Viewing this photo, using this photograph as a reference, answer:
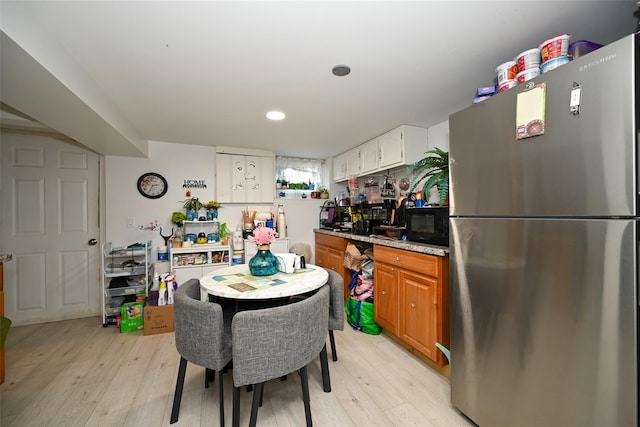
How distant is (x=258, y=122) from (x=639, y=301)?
2839 mm

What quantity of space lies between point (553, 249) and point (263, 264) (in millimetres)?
1609

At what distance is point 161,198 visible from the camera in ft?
11.4

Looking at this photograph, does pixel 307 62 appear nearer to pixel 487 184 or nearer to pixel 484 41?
pixel 484 41

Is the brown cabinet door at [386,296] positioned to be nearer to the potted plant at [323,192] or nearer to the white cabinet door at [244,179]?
the potted plant at [323,192]

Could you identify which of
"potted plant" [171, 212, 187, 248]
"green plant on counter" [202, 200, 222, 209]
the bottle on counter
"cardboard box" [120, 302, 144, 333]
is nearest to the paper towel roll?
"potted plant" [171, 212, 187, 248]

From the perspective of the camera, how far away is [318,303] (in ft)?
4.61

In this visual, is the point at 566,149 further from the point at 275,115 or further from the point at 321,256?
the point at 321,256

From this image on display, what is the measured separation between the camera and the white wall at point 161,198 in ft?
10.7

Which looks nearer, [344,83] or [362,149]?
[344,83]

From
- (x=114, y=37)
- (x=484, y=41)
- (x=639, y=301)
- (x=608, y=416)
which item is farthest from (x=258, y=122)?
(x=608, y=416)

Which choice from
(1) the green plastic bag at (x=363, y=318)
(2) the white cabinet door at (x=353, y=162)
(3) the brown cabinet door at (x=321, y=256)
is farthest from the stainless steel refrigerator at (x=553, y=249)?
(3) the brown cabinet door at (x=321, y=256)

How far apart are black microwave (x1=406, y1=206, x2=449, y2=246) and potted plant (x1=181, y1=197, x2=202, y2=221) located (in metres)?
2.76

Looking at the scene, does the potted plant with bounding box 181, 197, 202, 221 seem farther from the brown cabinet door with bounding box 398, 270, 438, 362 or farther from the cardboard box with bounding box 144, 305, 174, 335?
the brown cabinet door with bounding box 398, 270, 438, 362

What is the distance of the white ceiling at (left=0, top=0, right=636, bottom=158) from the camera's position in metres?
1.21
